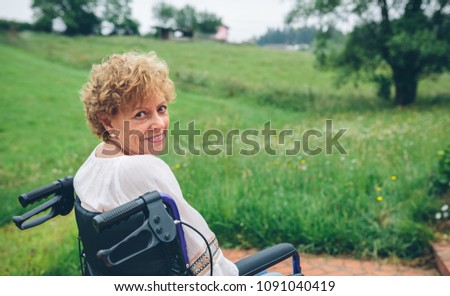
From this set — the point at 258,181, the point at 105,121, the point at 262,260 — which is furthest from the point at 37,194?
the point at 258,181

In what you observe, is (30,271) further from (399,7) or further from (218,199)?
(399,7)

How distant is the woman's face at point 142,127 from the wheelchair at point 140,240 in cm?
26

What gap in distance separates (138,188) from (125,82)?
1.14 feet

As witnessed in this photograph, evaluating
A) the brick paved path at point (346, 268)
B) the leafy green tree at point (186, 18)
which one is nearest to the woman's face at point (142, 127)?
the brick paved path at point (346, 268)

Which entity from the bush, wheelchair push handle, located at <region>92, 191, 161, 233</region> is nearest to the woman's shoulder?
wheelchair push handle, located at <region>92, 191, 161, 233</region>

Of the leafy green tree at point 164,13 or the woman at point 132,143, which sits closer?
the woman at point 132,143

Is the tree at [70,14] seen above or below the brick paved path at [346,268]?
above

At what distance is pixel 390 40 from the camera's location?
12.9 m

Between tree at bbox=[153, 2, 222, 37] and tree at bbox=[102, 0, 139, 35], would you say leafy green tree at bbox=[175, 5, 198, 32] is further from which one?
tree at bbox=[102, 0, 139, 35]

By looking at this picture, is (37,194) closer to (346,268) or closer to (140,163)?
(140,163)

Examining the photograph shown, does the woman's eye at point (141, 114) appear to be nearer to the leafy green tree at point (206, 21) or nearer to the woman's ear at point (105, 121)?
the woman's ear at point (105, 121)

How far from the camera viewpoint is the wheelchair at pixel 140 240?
3.87 feet

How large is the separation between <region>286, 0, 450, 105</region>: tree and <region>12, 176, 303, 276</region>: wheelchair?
12553 millimetres
